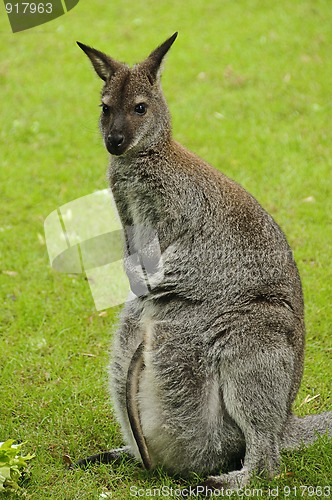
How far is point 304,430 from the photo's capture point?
4457 millimetres

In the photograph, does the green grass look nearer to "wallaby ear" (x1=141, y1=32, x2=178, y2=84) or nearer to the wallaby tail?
the wallaby tail

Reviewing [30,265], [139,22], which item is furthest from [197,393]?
[139,22]

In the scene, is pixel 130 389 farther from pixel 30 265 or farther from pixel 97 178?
pixel 97 178

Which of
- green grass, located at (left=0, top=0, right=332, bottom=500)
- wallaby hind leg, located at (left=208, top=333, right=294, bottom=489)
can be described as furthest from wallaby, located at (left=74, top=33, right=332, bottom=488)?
green grass, located at (left=0, top=0, right=332, bottom=500)

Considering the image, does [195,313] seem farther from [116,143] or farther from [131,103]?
[131,103]

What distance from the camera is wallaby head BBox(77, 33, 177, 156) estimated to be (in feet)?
13.9

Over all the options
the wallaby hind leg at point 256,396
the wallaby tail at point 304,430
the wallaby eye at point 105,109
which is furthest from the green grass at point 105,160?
the wallaby eye at point 105,109

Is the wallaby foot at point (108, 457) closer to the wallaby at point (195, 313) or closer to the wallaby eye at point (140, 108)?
the wallaby at point (195, 313)

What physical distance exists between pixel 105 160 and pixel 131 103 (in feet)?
15.3

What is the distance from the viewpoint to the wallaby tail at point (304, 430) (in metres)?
4.39

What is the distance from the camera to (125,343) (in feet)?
14.7

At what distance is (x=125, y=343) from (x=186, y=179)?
38.5 inches

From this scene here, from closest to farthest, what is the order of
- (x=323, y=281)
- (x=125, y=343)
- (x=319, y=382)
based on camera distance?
1. (x=125, y=343)
2. (x=319, y=382)
3. (x=323, y=281)

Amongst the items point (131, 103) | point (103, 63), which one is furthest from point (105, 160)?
point (131, 103)
